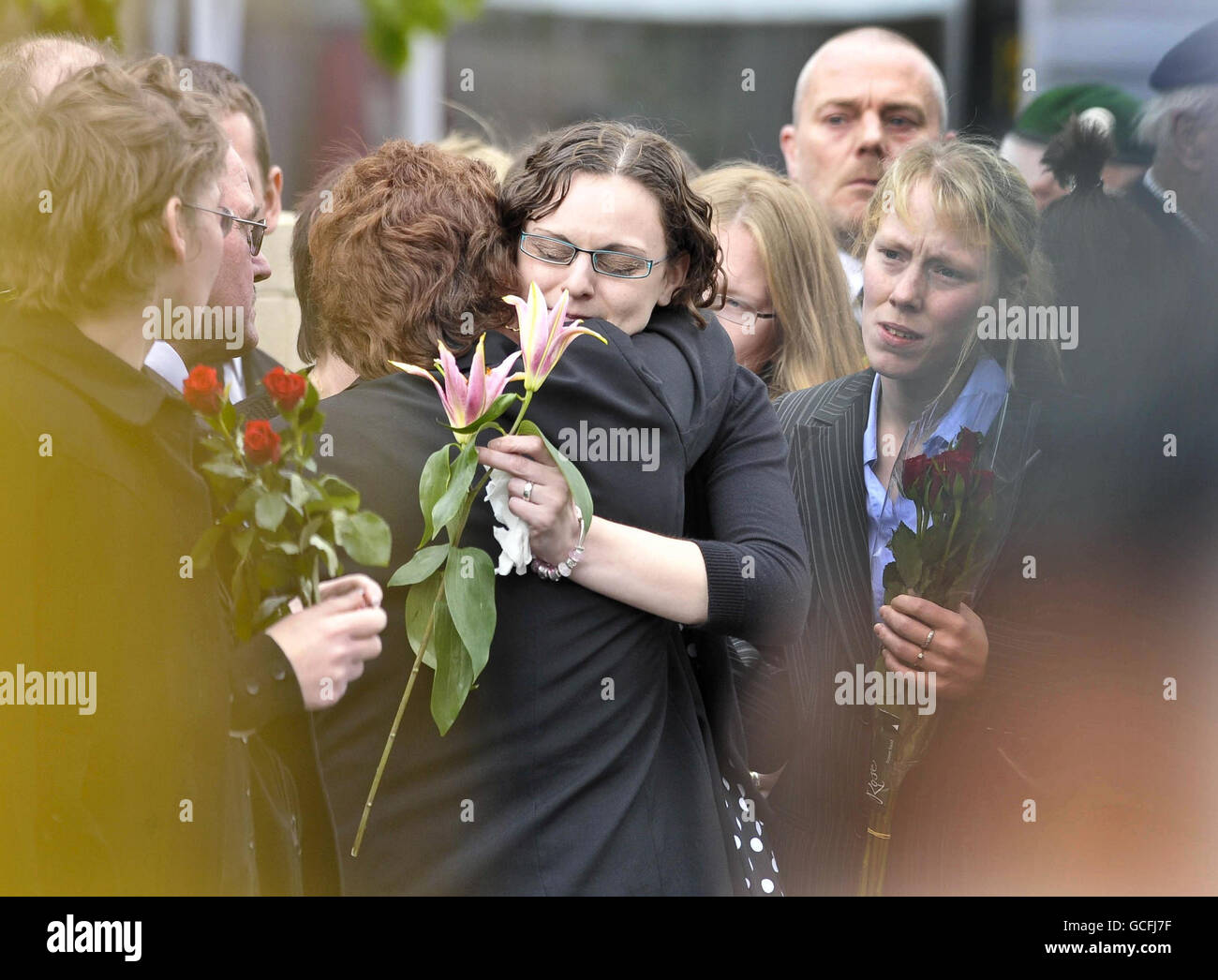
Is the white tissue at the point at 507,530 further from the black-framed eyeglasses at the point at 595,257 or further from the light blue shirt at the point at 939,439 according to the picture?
the light blue shirt at the point at 939,439

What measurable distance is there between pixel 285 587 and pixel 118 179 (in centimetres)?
67

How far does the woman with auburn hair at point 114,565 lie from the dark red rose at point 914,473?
108 centimetres

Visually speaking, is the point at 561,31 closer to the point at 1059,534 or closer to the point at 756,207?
the point at 756,207

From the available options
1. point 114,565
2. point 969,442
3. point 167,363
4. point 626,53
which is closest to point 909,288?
point 969,442

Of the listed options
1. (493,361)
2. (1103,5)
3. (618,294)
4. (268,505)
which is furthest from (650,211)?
(1103,5)

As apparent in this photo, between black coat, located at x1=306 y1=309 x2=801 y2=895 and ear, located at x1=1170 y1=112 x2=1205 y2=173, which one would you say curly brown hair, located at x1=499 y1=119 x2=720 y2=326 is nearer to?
black coat, located at x1=306 y1=309 x2=801 y2=895

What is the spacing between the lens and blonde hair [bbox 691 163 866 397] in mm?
2977

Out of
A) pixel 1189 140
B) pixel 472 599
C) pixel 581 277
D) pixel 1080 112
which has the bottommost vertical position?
pixel 472 599

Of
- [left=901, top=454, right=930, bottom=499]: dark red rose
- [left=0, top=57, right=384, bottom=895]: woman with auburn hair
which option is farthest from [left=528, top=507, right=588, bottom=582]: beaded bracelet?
[left=901, top=454, right=930, bottom=499]: dark red rose

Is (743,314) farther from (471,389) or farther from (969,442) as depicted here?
(471,389)

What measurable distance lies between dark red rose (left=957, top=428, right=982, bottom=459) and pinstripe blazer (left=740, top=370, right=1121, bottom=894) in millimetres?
107

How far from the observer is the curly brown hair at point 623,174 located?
7.14 ft

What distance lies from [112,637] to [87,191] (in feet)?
2.21

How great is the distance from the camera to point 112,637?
189 cm
